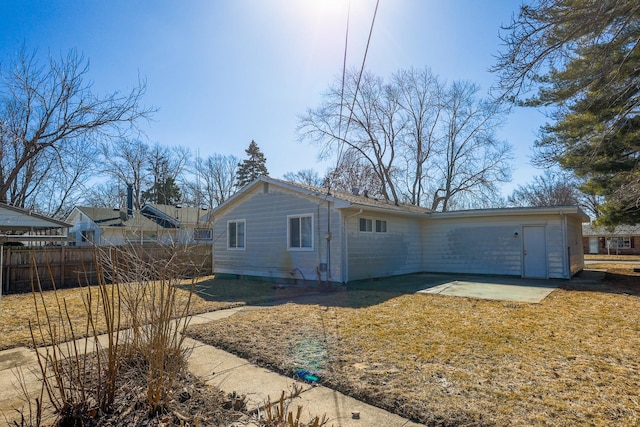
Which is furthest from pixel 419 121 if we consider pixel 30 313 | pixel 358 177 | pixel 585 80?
pixel 30 313

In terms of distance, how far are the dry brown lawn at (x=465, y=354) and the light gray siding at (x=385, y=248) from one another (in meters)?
3.47

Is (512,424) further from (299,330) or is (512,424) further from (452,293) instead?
(452,293)

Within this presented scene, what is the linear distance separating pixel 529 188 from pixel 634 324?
126 ft

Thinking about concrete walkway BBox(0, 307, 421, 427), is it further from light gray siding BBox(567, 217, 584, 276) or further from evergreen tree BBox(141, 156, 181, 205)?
evergreen tree BBox(141, 156, 181, 205)

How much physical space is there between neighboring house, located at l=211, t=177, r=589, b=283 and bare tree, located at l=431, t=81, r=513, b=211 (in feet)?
42.2

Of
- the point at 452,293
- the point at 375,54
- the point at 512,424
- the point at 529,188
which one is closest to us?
the point at 512,424

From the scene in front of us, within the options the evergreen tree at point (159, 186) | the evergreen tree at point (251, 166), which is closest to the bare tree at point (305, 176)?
Answer: the evergreen tree at point (251, 166)

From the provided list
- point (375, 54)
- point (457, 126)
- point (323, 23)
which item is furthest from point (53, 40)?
point (457, 126)

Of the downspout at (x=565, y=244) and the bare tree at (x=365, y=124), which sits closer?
the downspout at (x=565, y=244)

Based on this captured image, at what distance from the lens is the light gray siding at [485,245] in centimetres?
1210

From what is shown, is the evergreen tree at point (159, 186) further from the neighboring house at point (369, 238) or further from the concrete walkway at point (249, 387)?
the concrete walkway at point (249, 387)

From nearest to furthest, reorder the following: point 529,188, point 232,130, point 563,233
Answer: point 232,130
point 563,233
point 529,188

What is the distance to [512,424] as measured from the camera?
8.62 feet

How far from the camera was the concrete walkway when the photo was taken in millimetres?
2857
